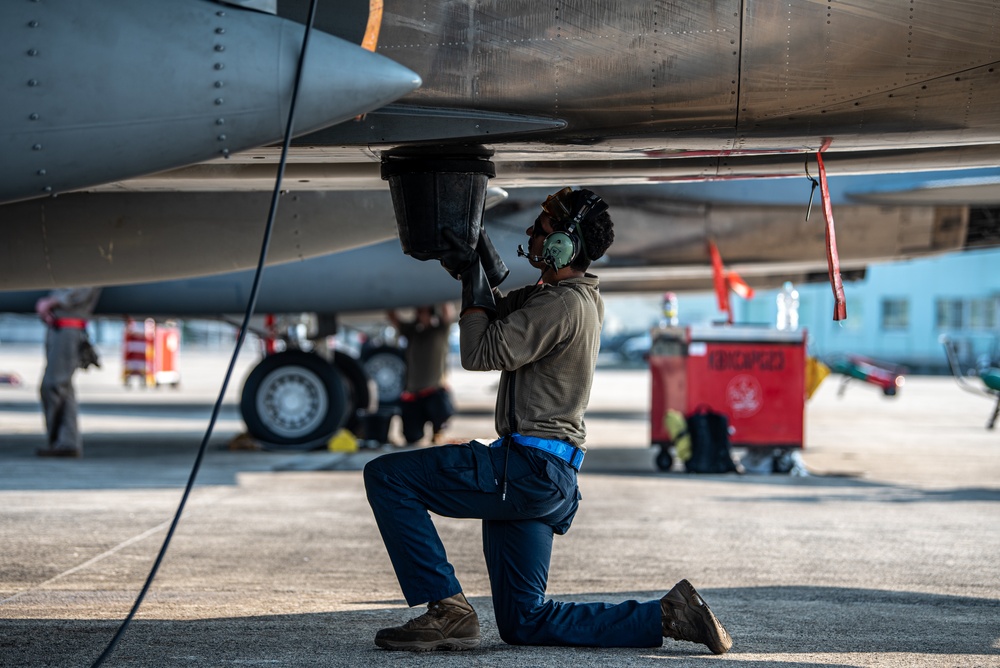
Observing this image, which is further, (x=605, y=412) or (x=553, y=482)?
(x=605, y=412)

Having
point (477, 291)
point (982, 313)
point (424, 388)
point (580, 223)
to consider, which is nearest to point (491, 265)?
point (477, 291)

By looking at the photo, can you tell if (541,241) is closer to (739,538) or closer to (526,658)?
(526,658)

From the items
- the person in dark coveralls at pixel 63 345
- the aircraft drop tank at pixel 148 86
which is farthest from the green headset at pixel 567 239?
the person in dark coveralls at pixel 63 345

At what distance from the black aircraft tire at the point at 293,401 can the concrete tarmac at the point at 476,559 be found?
269 millimetres

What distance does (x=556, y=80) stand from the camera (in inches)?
167

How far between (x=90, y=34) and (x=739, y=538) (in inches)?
189

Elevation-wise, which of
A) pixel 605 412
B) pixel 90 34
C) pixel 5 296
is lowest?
pixel 605 412

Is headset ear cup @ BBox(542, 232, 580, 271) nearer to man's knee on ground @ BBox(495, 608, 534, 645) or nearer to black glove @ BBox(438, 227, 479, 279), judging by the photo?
black glove @ BBox(438, 227, 479, 279)

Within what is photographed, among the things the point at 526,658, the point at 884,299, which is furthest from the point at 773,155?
the point at 884,299

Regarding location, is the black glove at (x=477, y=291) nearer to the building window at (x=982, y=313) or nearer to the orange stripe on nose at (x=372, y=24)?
the orange stripe on nose at (x=372, y=24)

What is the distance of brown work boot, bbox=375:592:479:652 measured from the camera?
13.3 ft

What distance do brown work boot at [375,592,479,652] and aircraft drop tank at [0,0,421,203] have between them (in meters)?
1.68

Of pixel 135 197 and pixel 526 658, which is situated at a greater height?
pixel 135 197

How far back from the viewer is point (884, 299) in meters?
49.0
